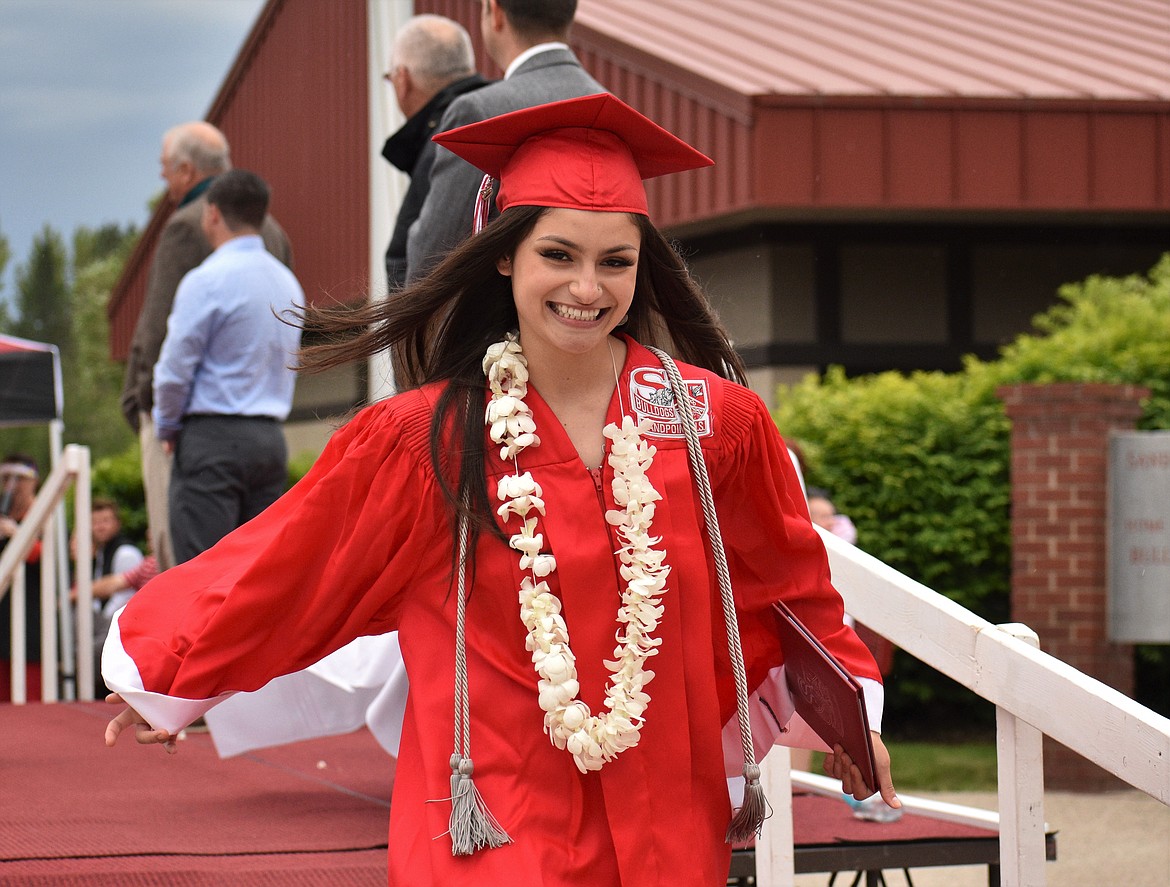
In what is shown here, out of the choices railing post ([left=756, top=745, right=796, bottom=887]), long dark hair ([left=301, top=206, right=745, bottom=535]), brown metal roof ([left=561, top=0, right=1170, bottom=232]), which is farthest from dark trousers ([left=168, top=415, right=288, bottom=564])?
brown metal roof ([left=561, top=0, right=1170, bottom=232])

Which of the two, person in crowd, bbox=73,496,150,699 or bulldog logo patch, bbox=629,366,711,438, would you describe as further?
person in crowd, bbox=73,496,150,699

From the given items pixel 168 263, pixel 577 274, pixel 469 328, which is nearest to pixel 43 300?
pixel 168 263

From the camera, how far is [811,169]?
10.0m

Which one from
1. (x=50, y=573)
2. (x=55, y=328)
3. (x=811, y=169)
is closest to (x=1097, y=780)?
(x=811, y=169)

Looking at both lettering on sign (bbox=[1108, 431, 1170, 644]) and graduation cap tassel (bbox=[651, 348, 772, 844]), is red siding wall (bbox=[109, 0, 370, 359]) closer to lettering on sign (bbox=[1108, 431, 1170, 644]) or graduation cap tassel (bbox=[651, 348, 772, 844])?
lettering on sign (bbox=[1108, 431, 1170, 644])

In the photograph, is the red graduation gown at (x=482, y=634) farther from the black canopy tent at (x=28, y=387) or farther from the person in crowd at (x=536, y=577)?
the black canopy tent at (x=28, y=387)

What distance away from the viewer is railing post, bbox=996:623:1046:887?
2.82 metres

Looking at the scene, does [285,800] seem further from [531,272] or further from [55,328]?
[55,328]

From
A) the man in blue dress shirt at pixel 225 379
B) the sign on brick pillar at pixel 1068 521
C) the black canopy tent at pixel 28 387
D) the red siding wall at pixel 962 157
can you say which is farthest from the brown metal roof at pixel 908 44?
the man in blue dress shirt at pixel 225 379

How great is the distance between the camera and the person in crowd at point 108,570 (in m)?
8.17

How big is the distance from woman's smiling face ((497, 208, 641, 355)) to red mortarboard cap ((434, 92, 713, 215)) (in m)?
0.03

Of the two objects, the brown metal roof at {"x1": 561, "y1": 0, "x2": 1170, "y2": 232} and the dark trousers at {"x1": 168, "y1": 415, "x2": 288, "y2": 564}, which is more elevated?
the brown metal roof at {"x1": 561, "y1": 0, "x2": 1170, "y2": 232}

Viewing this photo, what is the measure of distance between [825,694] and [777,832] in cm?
93

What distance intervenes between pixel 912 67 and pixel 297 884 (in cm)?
903
